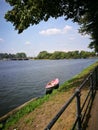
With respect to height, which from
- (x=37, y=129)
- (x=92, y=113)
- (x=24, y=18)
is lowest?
(x=37, y=129)

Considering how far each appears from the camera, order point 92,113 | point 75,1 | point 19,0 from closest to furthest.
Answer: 1. point 92,113
2. point 19,0
3. point 75,1

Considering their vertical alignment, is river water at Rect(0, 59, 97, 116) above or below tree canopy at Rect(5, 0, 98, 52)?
below

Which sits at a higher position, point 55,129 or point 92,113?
point 92,113

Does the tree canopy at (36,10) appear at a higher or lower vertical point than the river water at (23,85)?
higher

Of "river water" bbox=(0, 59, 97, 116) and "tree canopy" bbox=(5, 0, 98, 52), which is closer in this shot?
"tree canopy" bbox=(5, 0, 98, 52)

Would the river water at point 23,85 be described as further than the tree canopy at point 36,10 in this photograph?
Yes

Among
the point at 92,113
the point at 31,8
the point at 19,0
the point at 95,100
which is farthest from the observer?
the point at 19,0

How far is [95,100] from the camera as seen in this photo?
28.8ft

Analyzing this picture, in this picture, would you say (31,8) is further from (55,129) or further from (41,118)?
(55,129)

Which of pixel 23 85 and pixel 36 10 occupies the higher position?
pixel 36 10

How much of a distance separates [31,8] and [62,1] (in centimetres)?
328

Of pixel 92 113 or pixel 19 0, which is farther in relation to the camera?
pixel 19 0

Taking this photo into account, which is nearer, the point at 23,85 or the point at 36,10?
the point at 36,10

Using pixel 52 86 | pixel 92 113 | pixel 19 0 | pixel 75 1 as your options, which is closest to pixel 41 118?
pixel 92 113
